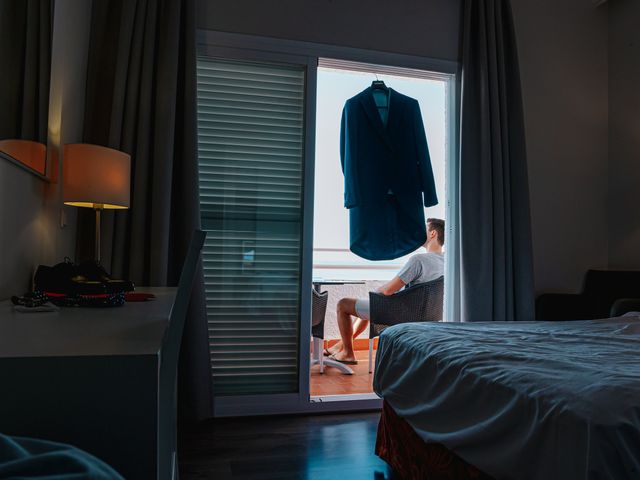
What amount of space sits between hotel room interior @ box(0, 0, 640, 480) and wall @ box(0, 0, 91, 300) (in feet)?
0.05

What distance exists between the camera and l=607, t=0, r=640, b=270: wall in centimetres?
320

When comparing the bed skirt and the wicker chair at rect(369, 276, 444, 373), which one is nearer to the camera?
the bed skirt

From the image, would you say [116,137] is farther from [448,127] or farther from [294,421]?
[448,127]

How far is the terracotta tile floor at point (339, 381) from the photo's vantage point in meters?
3.33

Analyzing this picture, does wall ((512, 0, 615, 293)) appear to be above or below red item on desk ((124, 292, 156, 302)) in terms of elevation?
above

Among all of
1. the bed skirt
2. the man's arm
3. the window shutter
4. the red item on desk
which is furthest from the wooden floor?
the man's arm

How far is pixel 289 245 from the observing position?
2.87 meters

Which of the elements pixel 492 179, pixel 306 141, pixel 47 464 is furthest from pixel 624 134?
pixel 47 464

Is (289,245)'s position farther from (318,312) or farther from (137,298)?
(137,298)

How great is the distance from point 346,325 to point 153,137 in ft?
7.98

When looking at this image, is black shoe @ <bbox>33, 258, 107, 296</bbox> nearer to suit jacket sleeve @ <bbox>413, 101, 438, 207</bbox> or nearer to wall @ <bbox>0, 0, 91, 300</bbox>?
wall @ <bbox>0, 0, 91, 300</bbox>

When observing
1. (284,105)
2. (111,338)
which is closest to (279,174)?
(284,105)

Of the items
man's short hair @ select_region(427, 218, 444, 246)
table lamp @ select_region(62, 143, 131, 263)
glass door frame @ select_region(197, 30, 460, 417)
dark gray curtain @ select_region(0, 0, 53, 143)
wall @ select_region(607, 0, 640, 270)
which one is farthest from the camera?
man's short hair @ select_region(427, 218, 444, 246)

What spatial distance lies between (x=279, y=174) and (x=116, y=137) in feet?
3.02
